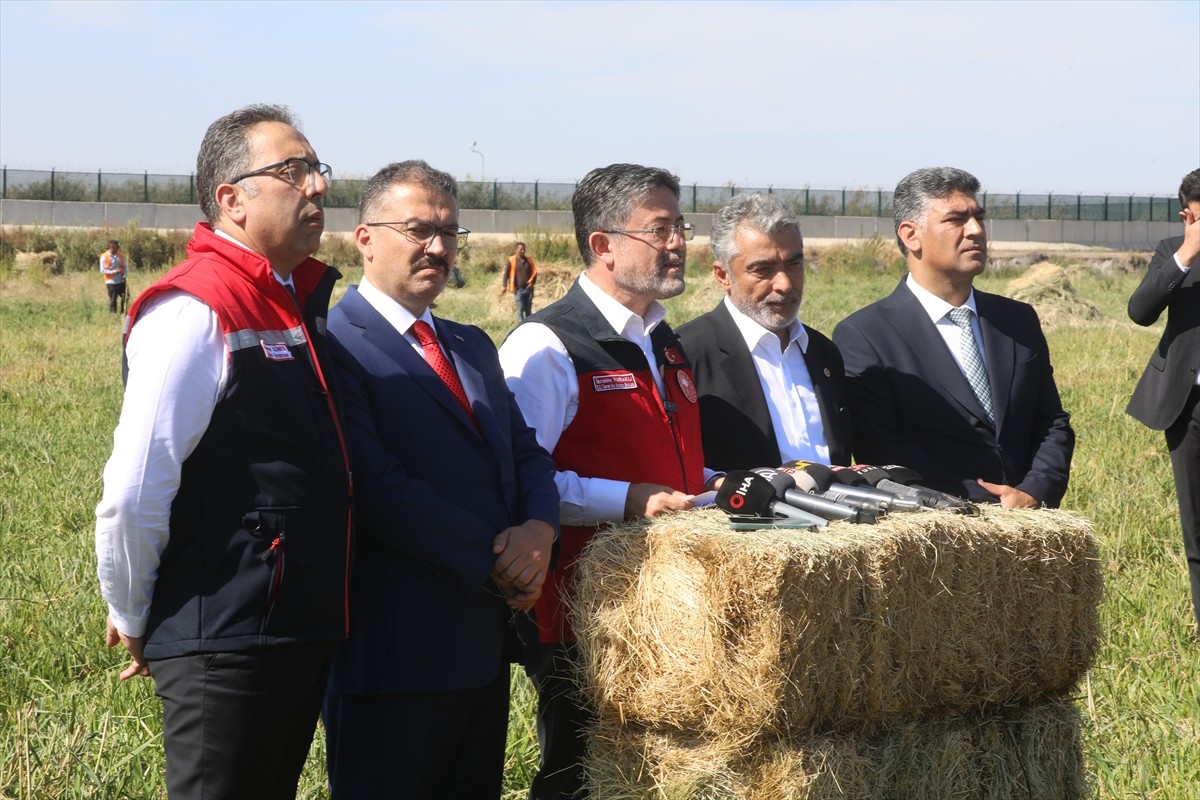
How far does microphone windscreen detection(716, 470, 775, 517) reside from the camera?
319cm

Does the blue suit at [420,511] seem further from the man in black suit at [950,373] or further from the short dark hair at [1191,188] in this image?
the short dark hair at [1191,188]

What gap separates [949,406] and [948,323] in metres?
0.34

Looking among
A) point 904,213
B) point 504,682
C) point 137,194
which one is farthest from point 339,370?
point 137,194

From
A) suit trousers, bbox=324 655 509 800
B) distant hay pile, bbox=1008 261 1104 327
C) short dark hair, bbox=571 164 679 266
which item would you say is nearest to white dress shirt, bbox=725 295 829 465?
short dark hair, bbox=571 164 679 266

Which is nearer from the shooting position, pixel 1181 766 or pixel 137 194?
pixel 1181 766

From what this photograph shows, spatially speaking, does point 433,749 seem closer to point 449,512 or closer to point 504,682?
point 504,682

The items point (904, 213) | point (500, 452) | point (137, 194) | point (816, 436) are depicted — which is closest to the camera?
point (500, 452)

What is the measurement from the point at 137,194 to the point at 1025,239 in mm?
34237

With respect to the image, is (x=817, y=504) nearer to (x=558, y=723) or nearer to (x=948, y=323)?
(x=558, y=723)

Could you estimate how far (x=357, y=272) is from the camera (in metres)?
32.2

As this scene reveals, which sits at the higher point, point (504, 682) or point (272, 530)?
point (272, 530)

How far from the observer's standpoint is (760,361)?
413cm

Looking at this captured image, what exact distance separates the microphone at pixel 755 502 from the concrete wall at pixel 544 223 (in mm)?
34394

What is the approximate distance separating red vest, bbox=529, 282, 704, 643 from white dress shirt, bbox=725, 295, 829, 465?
48 centimetres
